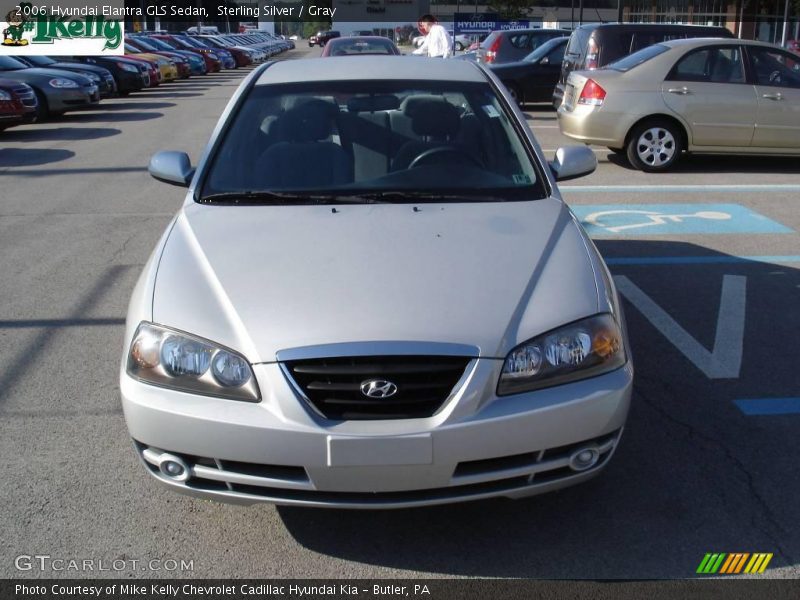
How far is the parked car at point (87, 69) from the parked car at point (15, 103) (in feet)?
12.7

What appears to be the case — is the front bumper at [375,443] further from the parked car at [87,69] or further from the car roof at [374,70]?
the parked car at [87,69]

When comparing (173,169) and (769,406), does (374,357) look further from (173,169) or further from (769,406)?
(769,406)

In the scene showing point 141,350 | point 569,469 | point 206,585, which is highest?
point 141,350

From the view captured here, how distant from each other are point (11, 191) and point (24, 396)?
6.50 m

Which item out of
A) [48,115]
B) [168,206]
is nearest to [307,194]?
[168,206]

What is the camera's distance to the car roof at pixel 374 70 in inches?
187

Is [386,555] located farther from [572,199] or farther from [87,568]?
[572,199]

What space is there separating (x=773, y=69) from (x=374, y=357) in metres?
9.50

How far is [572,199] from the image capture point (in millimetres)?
9336

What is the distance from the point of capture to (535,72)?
1723 centimetres

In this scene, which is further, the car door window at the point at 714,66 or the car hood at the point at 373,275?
the car door window at the point at 714,66

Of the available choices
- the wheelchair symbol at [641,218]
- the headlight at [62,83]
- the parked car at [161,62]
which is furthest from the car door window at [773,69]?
the parked car at [161,62]

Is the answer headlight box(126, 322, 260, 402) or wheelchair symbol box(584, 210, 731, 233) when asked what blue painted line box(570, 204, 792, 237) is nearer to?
wheelchair symbol box(584, 210, 731, 233)

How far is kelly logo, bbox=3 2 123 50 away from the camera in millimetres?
24078
